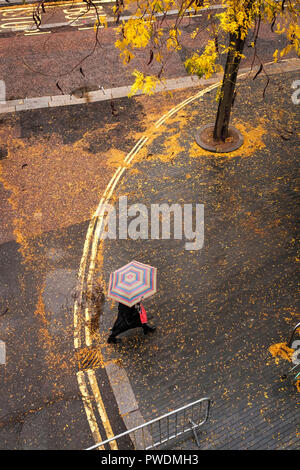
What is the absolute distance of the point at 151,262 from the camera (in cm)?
900

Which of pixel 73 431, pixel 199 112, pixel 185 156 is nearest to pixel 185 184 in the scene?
pixel 185 156

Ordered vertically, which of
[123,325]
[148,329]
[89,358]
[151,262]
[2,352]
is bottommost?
[89,358]

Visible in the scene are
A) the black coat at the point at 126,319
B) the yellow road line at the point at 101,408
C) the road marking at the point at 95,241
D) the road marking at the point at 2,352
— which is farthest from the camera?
the road marking at the point at 2,352

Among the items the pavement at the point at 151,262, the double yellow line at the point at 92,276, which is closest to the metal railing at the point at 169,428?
the pavement at the point at 151,262

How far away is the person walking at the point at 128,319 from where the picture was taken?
23.9 feet

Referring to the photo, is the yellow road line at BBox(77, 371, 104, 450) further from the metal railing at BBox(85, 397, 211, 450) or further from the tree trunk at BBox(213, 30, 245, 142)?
the tree trunk at BBox(213, 30, 245, 142)

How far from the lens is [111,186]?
10.8 meters

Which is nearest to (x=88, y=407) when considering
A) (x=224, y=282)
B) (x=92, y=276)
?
(x=92, y=276)

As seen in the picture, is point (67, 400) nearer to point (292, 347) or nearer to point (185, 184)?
point (292, 347)

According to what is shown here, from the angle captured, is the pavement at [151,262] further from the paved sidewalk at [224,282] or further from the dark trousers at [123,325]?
the dark trousers at [123,325]

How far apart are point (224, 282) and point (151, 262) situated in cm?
177

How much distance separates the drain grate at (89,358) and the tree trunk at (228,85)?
292 inches

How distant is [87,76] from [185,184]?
7210mm

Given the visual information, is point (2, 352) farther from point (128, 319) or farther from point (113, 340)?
point (128, 319)
